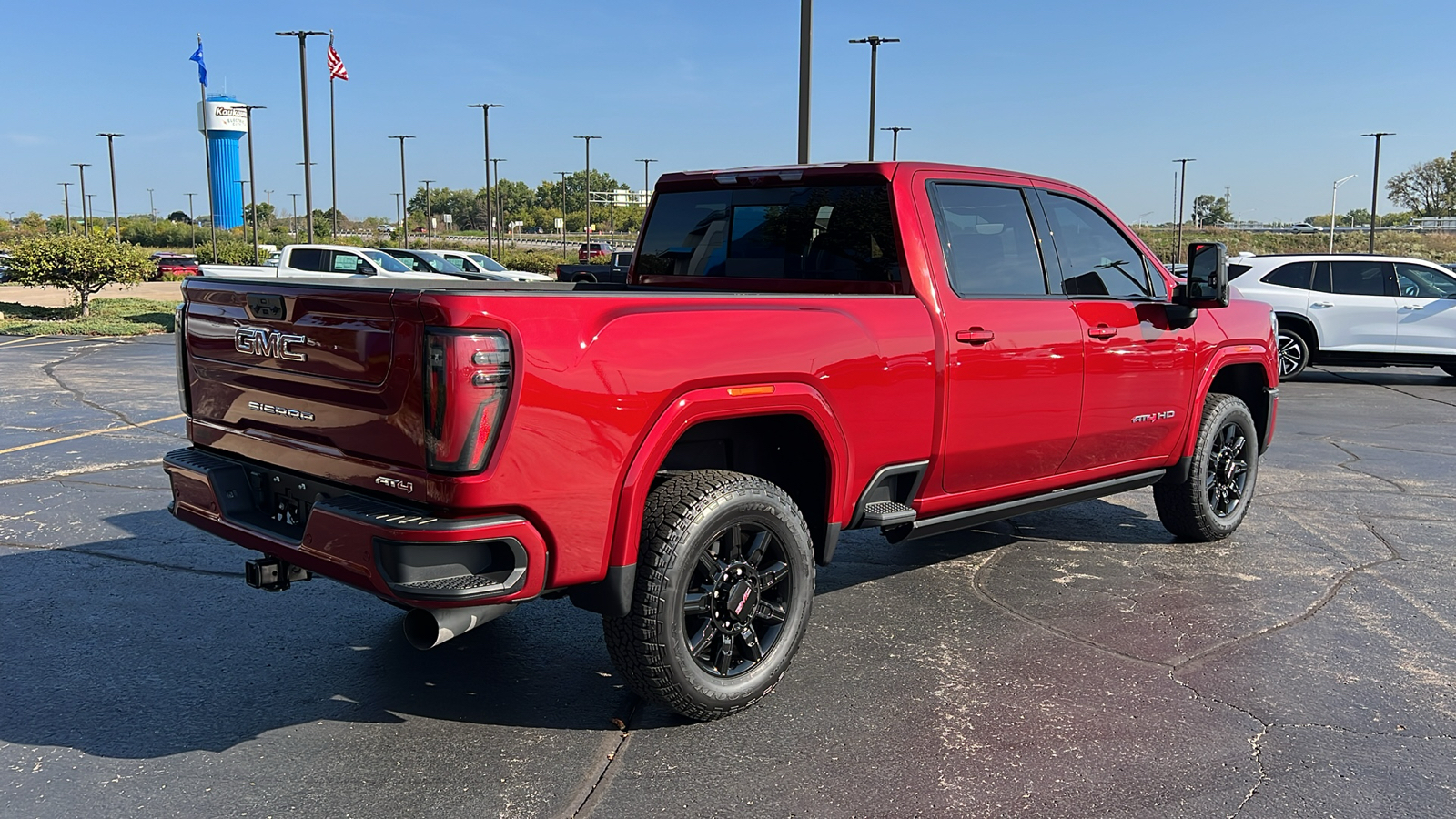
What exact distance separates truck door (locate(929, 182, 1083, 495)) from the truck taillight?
2064mm

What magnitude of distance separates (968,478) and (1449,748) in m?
1.94

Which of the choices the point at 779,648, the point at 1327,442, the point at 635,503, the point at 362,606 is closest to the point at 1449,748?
the point at 779,648

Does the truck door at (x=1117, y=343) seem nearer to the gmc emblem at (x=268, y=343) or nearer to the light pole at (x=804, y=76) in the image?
the gmc emblem at (x=268, y=343)

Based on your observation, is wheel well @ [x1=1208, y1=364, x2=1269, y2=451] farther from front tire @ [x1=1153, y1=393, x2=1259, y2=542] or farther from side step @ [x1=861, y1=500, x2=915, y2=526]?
side step @ [x1=861, y1=500, x2=915, y2=526]

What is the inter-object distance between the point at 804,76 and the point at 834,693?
912cm

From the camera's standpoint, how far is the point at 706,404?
368 centimetres

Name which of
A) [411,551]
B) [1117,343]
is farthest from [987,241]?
[411,551]

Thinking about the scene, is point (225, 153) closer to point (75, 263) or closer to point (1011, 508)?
point (75, 263)

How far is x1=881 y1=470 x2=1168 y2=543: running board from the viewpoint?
475 centimetres

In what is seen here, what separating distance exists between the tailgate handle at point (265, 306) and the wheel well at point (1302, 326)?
14.1 meters

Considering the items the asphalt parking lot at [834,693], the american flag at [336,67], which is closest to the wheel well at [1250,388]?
the asphalt parking lot at [834,693]

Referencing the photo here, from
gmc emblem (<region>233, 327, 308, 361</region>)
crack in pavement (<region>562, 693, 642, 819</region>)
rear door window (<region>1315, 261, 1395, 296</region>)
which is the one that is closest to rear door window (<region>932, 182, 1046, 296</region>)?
crack in pavement (<region>562, 693, 642, 819</region>)

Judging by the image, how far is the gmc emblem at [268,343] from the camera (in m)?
3.61

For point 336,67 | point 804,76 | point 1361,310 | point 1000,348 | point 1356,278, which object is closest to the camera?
point 1000,348
